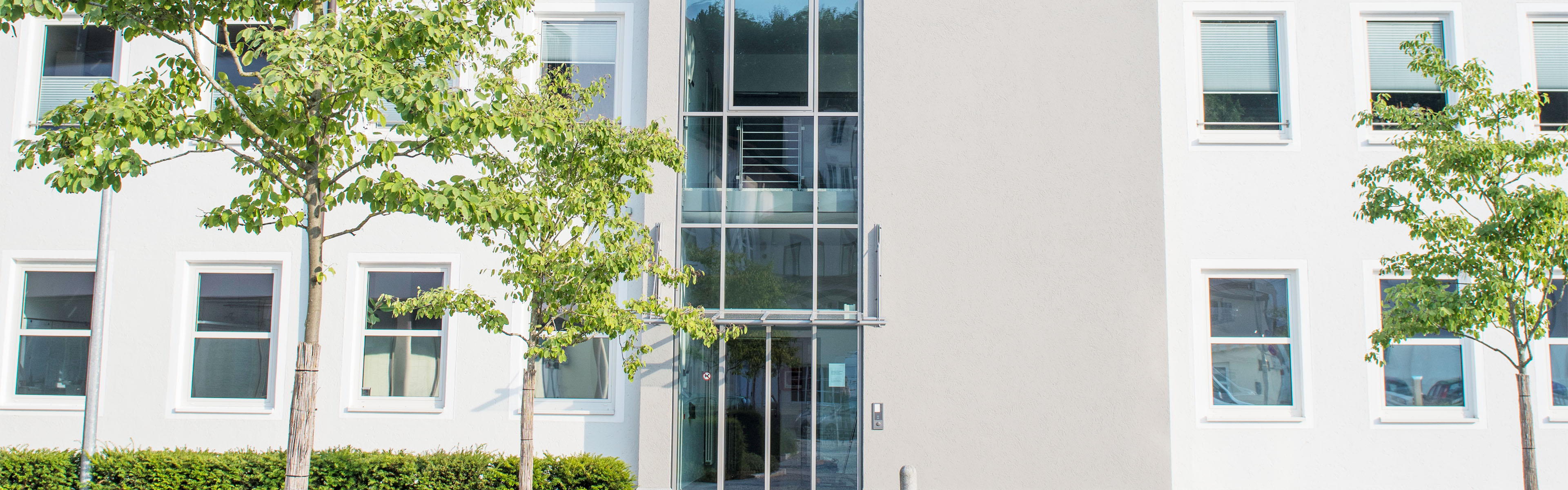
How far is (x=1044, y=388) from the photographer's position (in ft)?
33.2

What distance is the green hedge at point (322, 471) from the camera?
9.62 metres

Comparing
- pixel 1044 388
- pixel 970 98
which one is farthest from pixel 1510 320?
pixel 970 98

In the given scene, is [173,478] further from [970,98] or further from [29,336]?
[970,98]

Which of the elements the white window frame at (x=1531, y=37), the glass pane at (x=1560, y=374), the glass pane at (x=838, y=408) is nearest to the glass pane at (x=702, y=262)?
the glass pane at (x=838, y=408)

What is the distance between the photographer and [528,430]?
7941 mm

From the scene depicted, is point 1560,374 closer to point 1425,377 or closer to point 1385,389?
point 1425,377

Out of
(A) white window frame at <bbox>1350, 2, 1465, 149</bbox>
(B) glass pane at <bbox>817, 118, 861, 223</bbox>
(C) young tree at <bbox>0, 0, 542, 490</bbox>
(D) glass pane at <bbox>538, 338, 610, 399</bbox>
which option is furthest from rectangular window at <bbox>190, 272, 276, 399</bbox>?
(A) white window frame at <bbox>1350, 2, 1465, 149</bbox>

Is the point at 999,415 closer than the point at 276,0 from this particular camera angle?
No

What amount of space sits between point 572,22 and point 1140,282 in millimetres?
6968

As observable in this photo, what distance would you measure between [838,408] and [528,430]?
11.7 feet

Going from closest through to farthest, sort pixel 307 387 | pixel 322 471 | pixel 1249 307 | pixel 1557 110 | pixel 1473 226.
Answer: pixel 307 387 → pixel 1473 226 → pixel 322 471 → pixel 1249 307 → pixel 1557 110

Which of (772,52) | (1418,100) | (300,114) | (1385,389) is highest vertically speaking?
(772,52)

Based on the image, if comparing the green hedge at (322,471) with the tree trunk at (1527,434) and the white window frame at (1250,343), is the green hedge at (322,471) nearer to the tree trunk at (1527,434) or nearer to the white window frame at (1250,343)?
the white window frame at (1250,343)

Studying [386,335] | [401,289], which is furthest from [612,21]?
[386,335]
